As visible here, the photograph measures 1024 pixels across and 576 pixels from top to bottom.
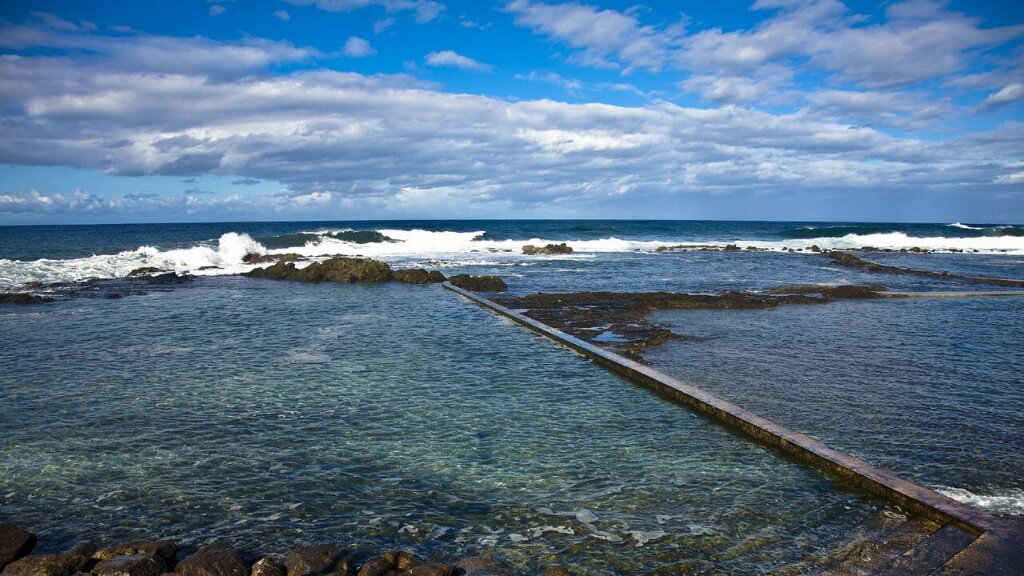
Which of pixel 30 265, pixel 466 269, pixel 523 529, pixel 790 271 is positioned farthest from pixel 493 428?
pixel 30 265

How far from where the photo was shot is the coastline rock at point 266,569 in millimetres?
4602

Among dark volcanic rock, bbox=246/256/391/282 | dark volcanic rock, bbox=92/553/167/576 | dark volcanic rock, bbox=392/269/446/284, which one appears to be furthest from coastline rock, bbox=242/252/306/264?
dark volcanic rock, bbox=92/553/167/576

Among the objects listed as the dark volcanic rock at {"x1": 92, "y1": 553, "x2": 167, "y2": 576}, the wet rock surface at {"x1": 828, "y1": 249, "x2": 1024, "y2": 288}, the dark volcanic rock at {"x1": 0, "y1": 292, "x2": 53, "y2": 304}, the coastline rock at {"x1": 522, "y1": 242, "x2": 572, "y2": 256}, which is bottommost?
the dark volcanic rock at {"x1": 92, "y1": 553, "x2": 167, "y2": 576}

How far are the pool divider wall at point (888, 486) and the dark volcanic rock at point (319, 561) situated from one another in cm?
424

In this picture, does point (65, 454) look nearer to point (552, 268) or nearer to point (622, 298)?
point (622, 298)

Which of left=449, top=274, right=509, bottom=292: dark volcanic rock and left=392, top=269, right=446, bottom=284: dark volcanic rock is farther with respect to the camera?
left=392, top=269, right=446, bottom=284: dark volcanic rock

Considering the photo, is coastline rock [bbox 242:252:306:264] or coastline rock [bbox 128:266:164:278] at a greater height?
coastline rock [bbox 242:252:306:264]

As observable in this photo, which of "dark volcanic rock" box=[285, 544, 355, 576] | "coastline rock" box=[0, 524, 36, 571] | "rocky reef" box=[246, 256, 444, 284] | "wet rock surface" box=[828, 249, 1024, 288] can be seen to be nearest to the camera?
"dark volcanic rock" box=[285, 544, 355, 576]

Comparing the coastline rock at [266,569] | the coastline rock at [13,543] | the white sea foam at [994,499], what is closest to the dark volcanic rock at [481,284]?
the white sea foam at [994,499]

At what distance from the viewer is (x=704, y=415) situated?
8.65 meters

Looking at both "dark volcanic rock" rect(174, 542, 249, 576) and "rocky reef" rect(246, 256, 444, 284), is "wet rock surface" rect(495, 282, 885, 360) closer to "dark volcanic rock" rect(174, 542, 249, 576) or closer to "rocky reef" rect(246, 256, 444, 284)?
"rocky reef" rect(246, 256, 444, 284)

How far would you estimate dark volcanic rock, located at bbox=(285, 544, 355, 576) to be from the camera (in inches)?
183

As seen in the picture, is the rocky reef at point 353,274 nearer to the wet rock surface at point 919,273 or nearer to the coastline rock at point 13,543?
the coastline rock at point 13,543

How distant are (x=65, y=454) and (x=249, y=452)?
2.09 meters
